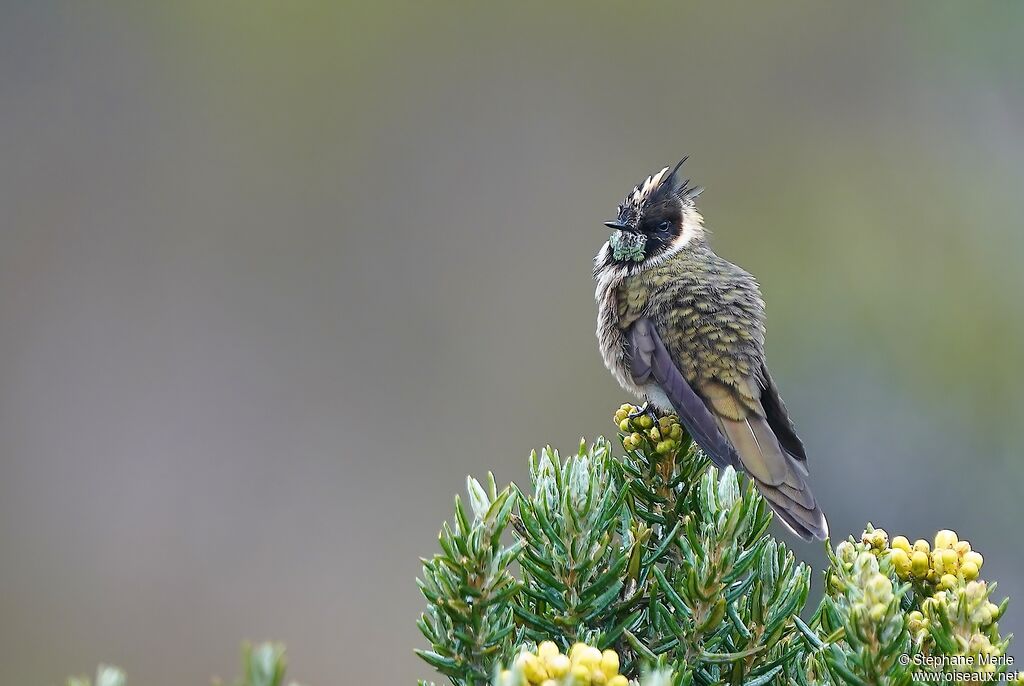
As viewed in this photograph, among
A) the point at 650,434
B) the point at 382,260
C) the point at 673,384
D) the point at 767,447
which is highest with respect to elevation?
the point at 382,260

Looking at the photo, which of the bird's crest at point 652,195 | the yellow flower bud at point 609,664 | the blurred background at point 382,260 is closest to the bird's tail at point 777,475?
the bird's crest at point 652,195

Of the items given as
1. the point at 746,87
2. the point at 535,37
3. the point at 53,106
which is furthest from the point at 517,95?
the point at 53,106

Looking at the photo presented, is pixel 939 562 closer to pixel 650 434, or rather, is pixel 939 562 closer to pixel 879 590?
pixel 879 590

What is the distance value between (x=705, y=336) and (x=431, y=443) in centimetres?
454

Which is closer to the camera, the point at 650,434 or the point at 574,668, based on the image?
the point at 574,668

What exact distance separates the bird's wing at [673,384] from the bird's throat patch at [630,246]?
376 mm

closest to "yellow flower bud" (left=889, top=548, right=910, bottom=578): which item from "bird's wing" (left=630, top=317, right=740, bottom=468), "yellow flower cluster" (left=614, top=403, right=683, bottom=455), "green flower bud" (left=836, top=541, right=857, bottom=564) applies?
"green flower bud" (left=836, top=541, right=857, bottom=564)

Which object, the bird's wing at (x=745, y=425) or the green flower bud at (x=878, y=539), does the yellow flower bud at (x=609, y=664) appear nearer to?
the green flower bud at (x=878, y=539)

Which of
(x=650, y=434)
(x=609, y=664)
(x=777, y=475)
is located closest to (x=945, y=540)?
(x=650, y=434)

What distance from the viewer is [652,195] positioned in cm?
376

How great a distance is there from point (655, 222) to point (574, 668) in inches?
111

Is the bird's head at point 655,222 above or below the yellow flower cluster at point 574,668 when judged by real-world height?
above

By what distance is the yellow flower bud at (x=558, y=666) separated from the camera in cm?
102

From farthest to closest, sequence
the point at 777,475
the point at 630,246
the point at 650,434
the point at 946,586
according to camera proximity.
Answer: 1. the point at 630,246
2. the point at 777,475
3. the point at 650,434
4. the point at 946,586
